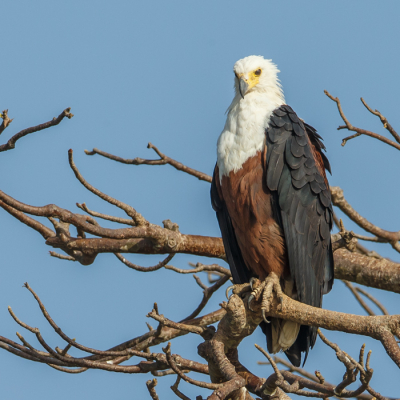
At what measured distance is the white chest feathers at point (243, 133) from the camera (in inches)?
170

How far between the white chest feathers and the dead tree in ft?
2.05

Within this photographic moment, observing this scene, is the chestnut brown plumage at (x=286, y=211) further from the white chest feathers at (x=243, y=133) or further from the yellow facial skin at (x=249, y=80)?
the yellow facial skin at (x=249, y=80)

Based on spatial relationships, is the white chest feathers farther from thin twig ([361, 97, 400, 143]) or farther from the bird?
thin twig ([361, 97, 400, 143])

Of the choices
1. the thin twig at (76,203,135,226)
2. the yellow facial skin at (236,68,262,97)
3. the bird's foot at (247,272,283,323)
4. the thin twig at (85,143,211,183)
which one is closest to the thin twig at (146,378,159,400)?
the bird's foot at (247,272,283,323)

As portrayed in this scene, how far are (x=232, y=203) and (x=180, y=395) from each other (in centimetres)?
156

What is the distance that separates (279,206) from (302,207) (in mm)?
207

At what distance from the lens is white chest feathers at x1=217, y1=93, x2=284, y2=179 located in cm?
433

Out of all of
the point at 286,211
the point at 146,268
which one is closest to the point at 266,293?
the point at 286,211

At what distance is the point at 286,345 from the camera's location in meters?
4.48

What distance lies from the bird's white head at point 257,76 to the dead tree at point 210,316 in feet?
2.30

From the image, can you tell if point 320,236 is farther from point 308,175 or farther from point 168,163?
point 168,163

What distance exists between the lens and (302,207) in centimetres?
434

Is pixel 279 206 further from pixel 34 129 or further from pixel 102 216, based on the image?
pixel 34 129

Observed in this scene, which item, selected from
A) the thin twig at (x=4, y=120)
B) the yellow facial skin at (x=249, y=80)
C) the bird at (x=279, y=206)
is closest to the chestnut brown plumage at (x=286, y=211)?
the bird at (x=279, y=206)
